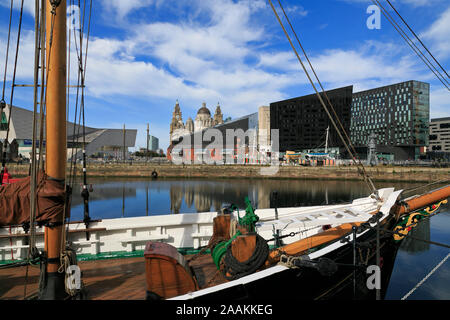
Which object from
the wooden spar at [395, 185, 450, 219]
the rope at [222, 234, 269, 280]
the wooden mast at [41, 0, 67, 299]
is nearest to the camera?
the wooden mast at [41, 0, 67, 299]

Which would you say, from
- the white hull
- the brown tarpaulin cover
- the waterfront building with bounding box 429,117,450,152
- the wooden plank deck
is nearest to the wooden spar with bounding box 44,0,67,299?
the brown tarpaulin cover

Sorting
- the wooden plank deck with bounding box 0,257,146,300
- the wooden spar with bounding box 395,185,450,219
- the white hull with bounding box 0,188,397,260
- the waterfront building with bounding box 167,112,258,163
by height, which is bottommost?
the wooden plank deck with bounding box 0,257,146,300

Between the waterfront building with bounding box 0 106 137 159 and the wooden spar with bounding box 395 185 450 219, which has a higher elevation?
the waterfront building with bounding box 0 106 137 159

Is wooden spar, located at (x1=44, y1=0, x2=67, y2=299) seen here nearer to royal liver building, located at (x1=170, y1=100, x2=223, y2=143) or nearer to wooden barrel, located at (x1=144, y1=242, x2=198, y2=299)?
wooden barrel, located at (x1=144, y1=242, x2=198, y2=299)

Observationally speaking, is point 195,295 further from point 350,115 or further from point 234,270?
point 350,115

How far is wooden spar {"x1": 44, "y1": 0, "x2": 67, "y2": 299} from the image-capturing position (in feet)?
12.4

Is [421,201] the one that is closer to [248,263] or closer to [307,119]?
[248,263]

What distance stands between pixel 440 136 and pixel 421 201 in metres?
136

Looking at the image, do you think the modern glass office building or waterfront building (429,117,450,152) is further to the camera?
waterfront building (429,117,450,152)

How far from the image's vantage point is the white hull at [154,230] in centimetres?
627

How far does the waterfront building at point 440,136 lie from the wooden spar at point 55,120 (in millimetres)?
137781

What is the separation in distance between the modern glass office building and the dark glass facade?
7.23m

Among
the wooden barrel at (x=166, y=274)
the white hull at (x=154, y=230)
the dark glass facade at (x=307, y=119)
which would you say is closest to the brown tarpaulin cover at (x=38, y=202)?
the wooden barrel at (x=166, y=274)
